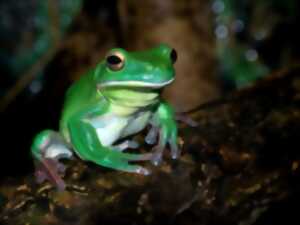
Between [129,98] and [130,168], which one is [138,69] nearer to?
[129,98]

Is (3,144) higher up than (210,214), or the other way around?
Answer: (210,214)

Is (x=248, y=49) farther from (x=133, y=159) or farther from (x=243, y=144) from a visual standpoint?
(x=133, y=159)

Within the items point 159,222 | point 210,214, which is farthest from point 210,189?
point 159,222

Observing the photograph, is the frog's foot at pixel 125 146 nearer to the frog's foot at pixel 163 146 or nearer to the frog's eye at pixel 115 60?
the frog's foot at pixel 163 146

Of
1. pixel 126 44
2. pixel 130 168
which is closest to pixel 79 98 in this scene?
pixel 130 168

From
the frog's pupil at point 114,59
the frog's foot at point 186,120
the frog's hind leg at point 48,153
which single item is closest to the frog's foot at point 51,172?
the frog's hind leg at point 48,153
